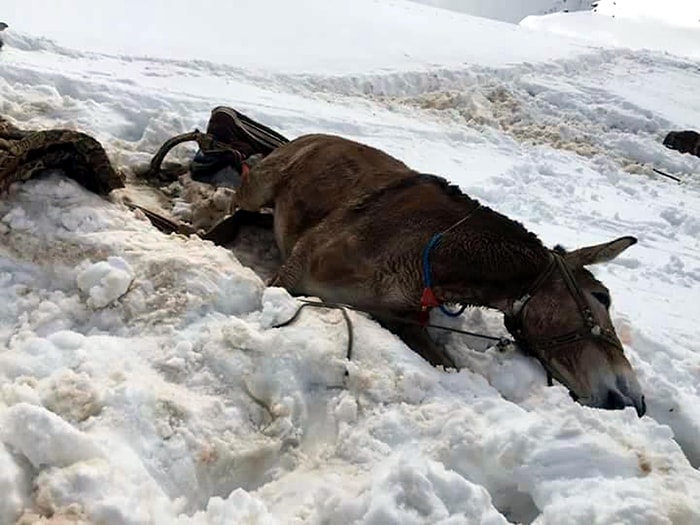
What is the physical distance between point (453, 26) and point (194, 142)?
20.6 metres

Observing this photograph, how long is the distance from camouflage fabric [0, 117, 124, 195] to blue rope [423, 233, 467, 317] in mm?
1943

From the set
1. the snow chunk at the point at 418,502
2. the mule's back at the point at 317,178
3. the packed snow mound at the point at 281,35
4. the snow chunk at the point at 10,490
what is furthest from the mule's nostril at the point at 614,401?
the packed snow mound at the point at 281,35

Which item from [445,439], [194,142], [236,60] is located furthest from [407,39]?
[445,439]

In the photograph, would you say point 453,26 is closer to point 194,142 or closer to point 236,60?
point 236,60

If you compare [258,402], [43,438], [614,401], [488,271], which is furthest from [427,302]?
[43,438]

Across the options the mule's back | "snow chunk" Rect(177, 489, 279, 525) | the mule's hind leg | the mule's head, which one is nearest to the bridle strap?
the mule's head

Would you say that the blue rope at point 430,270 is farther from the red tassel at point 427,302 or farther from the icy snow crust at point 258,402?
the icy snow crust at point 258,402

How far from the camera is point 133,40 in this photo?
1346 cm

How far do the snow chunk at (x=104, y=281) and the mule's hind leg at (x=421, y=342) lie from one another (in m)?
1.44

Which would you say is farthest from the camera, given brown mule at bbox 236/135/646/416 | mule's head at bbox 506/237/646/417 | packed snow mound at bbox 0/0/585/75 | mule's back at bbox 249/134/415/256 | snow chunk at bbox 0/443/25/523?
packed snow mound at bbox 0/0/585/75

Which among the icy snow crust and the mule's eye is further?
the mule's eye

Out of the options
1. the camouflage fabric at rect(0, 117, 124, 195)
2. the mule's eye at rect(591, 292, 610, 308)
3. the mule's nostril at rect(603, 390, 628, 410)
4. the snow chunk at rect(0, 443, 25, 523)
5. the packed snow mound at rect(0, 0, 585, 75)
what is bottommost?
the mule's nostril at rect(603, 390, 628, 410)

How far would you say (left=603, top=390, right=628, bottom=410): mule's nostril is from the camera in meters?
3.65

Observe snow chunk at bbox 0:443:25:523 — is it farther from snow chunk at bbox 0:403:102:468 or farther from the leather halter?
the leather halter
